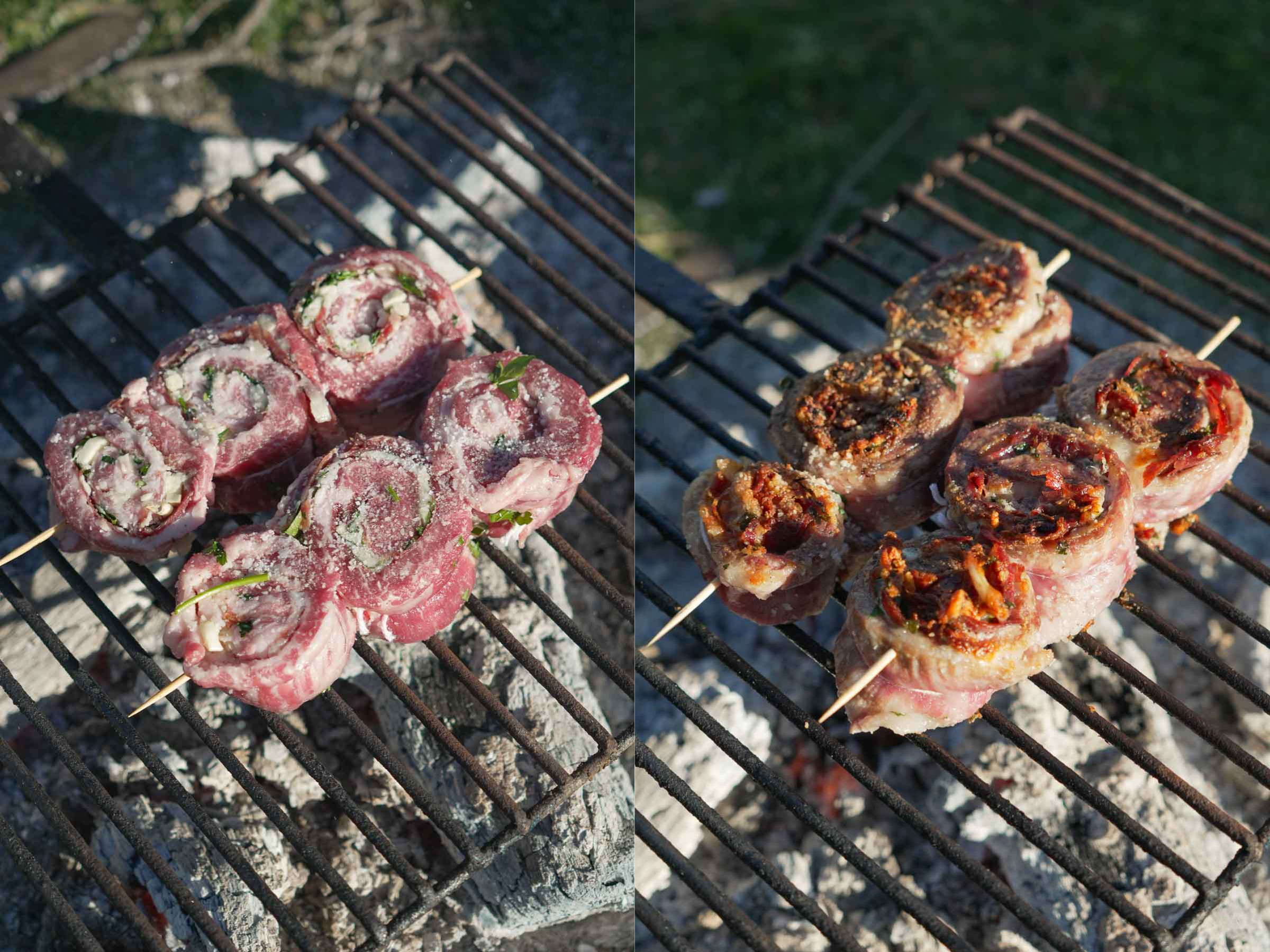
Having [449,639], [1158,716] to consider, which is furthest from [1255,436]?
[449,639]

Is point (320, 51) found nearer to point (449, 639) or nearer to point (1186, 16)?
point (449, 639)

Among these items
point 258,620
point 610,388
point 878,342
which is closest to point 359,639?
point 258,620

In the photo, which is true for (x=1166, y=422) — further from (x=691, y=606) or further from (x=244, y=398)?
A: (x=244, y=398)

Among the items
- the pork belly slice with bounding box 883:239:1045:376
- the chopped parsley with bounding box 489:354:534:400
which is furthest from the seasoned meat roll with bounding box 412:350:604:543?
the pork belly slice with bounding box 883:239:1045:376

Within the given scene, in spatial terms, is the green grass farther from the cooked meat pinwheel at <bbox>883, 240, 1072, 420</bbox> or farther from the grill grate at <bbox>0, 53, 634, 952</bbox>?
the cooked meat pinwheel at <bbox>883, 240, 1072, 420</bbox>

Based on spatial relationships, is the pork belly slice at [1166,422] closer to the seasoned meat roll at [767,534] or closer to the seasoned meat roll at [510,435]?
the seasoned meat roll at [767,534]
